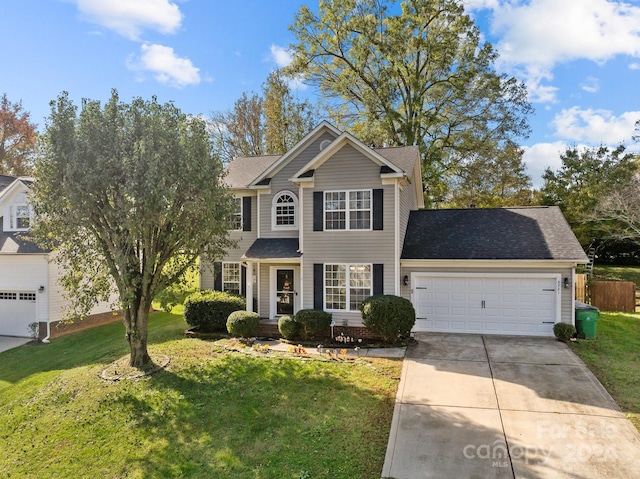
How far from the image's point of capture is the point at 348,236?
13398mm

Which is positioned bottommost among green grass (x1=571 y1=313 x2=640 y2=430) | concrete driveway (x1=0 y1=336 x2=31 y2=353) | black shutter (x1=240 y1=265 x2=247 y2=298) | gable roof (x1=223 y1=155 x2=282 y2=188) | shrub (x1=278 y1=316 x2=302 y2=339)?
concrete driveway (x1=0 y1=336 x2=31 y2=353)

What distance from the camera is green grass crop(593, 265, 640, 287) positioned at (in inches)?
977

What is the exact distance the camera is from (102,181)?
365 inches

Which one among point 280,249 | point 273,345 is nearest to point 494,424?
point 273,345

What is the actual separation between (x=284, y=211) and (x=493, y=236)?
8.11 m

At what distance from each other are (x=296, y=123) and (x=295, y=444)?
81.9ft

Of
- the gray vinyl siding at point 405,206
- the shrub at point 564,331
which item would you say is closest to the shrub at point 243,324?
the gray vinyl siding at point 405,206

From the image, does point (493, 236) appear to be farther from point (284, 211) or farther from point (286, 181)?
point (286, 181)

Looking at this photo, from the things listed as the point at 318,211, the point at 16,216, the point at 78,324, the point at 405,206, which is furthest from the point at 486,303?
the point at 16,216

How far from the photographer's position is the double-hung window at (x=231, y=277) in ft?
53.3

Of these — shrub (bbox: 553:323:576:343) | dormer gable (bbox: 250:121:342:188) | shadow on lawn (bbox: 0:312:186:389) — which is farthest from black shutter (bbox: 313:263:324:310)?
shrub (bbox: 553:323:576:343)

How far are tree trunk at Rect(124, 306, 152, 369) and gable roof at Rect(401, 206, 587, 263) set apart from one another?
858 cm

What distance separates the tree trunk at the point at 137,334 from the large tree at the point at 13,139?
2838 cm

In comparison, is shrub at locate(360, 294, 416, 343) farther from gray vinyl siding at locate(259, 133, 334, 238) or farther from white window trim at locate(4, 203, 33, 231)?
white window trim at locate(4, 203, 33, 231)
